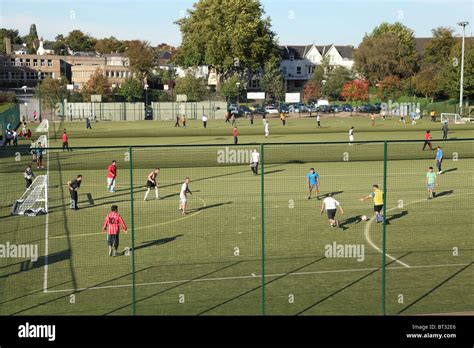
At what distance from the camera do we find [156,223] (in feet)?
82.3

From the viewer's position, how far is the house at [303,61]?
14312 cm

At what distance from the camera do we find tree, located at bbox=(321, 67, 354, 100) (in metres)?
109

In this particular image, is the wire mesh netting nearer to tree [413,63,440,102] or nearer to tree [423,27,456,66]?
tree [413,63,440,102]

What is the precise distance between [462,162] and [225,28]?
7604 cm

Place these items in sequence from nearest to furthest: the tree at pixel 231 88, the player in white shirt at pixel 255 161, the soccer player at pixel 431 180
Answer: the soccer player at pixel 431 180 < the player in white shirt at pixel 255 161 < the tree at pixel 231 88

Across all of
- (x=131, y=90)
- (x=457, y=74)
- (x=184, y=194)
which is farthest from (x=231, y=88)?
(x=184, y=194)

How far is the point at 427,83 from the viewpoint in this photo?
9862cm

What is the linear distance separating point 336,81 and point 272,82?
11304 millimetres

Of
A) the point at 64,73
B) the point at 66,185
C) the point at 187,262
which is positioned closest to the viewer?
the point at 187,262

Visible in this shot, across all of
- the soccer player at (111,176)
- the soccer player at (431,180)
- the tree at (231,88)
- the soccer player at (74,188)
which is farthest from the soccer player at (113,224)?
the tree at (231,88)

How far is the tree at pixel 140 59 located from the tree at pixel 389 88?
146 feet

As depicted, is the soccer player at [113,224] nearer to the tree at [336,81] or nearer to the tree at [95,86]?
→ the tree at [95,86]
